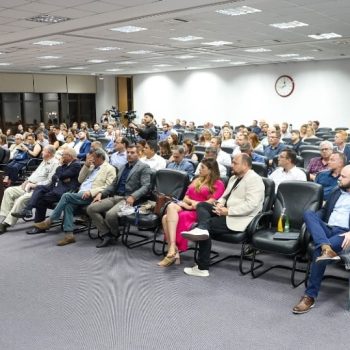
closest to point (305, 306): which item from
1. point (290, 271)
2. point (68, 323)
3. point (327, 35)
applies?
point (290, 271)

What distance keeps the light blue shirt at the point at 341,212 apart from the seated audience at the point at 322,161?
1634 mm

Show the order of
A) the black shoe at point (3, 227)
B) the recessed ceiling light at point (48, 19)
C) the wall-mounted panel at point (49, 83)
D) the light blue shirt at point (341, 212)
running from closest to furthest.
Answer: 1. the light blue shirt at point (341, 212)
2. the black shoe at point (3, 227)
3. the recessed ceiling light at point (48, 19)
4. the wall-mounted panel at point (49, 83)

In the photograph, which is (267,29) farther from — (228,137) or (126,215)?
(126,215)

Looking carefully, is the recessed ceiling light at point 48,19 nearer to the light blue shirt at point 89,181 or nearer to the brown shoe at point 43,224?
the light blue shirt at point 89,181

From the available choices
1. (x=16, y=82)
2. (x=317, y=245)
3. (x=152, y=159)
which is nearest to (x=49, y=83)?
(x=16, y=82)

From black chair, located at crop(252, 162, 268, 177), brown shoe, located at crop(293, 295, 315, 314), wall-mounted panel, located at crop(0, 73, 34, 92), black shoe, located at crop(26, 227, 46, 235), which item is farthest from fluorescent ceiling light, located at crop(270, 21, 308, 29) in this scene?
wall-mounted panel, located at crop(0, 73, 34, 92)

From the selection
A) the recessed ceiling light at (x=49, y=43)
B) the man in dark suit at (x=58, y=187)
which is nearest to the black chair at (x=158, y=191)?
the man in dark suit at (x=58, y=187)

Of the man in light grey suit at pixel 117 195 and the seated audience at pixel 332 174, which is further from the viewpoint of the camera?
the man in light grey suit at pixel 117 195

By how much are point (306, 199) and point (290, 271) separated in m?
0.74

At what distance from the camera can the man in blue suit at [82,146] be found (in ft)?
30.5

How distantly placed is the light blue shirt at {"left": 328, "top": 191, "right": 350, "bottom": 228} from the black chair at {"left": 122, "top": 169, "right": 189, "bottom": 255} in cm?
181

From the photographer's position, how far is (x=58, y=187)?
238 inches

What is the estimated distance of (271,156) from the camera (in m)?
7.42

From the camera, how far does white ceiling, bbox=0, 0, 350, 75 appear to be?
682 cm
